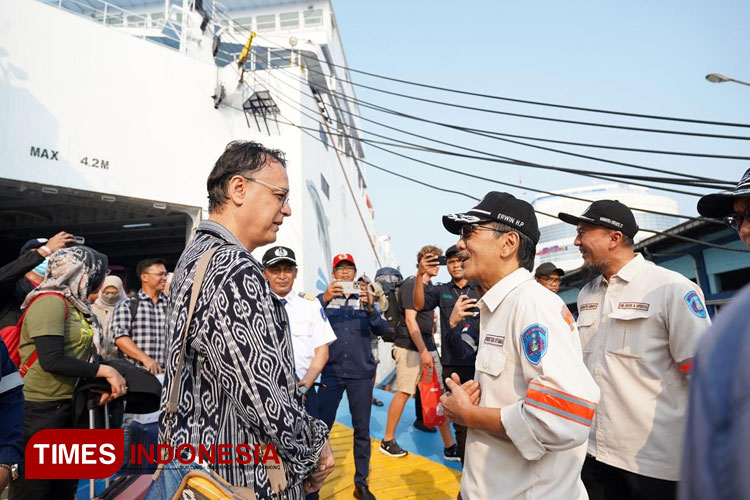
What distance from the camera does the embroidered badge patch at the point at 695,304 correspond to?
2070 millimetres

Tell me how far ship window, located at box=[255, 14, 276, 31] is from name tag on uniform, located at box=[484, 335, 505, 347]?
2225 centimetres

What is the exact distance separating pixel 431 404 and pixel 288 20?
21.5 meters

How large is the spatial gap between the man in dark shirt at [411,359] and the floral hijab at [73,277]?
285cm

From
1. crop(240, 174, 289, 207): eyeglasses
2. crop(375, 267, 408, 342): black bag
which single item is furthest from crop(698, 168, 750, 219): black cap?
crop(375, 267, 408, 342): black bag

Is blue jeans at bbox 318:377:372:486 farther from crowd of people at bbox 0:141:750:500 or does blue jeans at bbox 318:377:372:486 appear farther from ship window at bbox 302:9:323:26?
ship window at bbox 302:9:323:26

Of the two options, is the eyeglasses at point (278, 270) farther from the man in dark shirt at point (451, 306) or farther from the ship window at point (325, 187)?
the ship window at point (325, 187)

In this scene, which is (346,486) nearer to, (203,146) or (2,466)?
(2,466)

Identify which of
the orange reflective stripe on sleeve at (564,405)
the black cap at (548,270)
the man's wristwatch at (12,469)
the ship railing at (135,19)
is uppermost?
the ship railing at (135,19)

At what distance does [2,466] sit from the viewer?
162 cm

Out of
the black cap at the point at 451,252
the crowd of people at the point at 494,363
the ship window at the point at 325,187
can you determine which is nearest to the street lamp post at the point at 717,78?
the black cap at the point at 451,252

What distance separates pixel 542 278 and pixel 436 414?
2.93 metres

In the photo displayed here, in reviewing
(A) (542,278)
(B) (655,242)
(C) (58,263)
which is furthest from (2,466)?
(B) (655,242)

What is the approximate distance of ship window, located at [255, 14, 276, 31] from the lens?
817 inches

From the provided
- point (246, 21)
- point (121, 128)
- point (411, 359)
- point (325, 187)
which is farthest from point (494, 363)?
point (246, 21)
